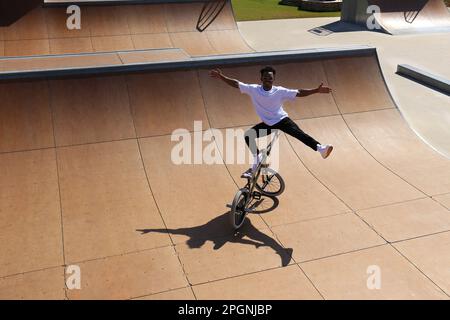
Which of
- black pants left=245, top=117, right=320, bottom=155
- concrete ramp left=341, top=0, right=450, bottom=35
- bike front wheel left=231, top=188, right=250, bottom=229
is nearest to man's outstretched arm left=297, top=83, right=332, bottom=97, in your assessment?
black pants left=245, top=117, right=320, bottom=155

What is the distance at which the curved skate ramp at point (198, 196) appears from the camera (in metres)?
5.64

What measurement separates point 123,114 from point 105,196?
2.05m

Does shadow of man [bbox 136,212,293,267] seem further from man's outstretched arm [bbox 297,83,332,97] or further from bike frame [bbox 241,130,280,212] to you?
man's outstretched arm [bbox 297,83,332,97]

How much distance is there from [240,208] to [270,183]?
1145mm

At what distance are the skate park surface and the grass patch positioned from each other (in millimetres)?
15685

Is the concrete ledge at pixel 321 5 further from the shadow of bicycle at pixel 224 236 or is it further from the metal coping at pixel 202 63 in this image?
the shadow of bicycle at pixel 224 236

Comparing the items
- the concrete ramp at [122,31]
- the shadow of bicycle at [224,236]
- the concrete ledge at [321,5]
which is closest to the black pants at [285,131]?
the shadow of bicycle at [224,236]

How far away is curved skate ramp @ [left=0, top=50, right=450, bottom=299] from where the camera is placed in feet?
18.5

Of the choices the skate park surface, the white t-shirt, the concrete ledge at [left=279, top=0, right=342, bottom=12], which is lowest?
the concrete ledge at [left=279, top=0, right=342, bottom=12]

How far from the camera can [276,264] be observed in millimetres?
5922

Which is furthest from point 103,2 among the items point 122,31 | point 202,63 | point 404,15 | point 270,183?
point 404,15

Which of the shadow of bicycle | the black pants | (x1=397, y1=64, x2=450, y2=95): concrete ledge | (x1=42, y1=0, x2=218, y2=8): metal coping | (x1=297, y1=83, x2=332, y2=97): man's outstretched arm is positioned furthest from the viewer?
(x1=42, y1=0, x2=218, y2=8): metal coping
